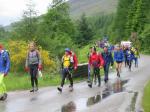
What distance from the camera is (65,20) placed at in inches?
3519

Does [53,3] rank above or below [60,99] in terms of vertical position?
above

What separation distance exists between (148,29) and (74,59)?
202 ft

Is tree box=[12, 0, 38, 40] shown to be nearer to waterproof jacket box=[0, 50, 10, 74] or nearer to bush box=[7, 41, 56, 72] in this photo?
bush box=[7, 41, 56, 72]

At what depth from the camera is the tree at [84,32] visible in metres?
79.4

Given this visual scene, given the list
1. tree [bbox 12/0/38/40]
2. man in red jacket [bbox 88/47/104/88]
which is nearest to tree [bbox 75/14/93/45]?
tree [bbox 12/0/38/40]

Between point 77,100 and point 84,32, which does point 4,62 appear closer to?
point 77,100

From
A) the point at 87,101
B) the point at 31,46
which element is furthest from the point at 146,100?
the point at 31,46

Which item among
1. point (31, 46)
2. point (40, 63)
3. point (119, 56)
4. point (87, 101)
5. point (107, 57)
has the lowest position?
point (87, 101)

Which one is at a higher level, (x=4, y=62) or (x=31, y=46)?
(x=31, y=46)

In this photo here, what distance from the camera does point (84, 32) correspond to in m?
79.8

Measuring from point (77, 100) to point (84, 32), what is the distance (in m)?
63.3

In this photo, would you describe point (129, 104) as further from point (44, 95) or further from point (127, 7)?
point (127, 7)

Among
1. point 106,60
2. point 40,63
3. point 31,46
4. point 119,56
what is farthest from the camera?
point 119,56

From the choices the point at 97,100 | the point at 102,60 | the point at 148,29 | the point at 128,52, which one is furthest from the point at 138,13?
the point at 97,100
